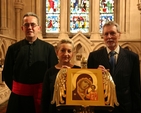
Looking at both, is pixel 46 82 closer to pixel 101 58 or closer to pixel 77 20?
pixel 101 58

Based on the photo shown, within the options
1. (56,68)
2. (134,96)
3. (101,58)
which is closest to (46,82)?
(56,68)

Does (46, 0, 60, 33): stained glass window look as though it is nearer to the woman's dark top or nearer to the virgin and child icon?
the woman's dark top

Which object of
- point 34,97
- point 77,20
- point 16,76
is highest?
point 77,20

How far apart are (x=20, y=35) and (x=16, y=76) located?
6.43 metres

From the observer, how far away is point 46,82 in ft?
7.00

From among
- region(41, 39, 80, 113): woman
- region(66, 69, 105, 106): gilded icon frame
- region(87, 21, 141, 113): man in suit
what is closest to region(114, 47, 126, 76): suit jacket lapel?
region(87, 21, 141, 113): man in suit

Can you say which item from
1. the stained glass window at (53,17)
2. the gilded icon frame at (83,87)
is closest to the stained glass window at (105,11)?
the stained glass window at (53,17)

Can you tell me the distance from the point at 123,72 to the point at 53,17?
7319 mm

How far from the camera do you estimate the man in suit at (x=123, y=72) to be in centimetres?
225

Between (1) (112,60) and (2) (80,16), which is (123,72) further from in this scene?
(2) (80,16)

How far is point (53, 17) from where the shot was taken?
933 centimetres

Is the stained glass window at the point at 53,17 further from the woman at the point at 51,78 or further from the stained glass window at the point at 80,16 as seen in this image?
the woman at the point at 51,78

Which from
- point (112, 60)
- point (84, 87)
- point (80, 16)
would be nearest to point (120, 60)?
point (112, 60)

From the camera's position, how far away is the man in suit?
225cm
